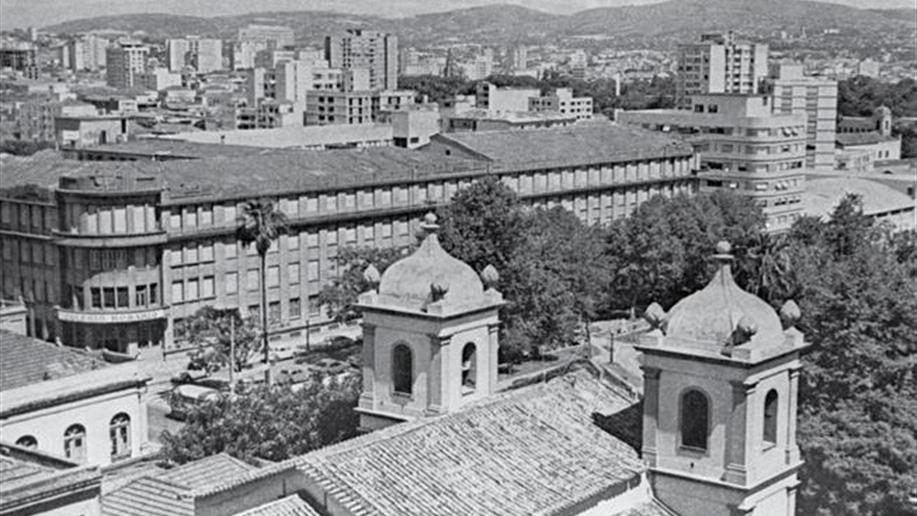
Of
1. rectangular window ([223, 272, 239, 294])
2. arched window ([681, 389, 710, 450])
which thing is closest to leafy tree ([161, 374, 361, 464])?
arched window ([681, 389, 710, 450])

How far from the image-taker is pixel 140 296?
92812 mm

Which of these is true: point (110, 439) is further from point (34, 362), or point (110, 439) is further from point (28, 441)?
point (28, 441)

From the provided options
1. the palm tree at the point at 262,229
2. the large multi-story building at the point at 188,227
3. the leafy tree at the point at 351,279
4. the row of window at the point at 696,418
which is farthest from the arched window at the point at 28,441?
the large multi-story building at the point at 188,227

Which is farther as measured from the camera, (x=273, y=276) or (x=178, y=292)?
(x=273, y=276)

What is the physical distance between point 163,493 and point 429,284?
978 cm

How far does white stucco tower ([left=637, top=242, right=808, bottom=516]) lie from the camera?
118 feet

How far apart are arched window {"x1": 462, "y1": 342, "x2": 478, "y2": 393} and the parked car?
26.6 m

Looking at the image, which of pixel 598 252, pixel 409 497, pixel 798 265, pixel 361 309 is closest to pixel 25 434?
pixel 361 309

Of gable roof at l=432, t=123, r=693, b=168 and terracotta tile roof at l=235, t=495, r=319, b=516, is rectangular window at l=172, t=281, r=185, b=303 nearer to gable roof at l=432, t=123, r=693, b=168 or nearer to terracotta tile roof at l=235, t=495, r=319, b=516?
gable roof at l=432, t=123, r=693, b=168

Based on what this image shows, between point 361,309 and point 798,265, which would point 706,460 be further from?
point 798,265

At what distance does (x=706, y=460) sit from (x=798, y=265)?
3386 cm

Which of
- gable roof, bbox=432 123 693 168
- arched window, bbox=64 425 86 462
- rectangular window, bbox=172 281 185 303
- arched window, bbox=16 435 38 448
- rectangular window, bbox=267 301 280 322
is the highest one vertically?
gable roof, bbox=432 123 693 168

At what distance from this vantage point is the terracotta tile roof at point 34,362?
2034 inches

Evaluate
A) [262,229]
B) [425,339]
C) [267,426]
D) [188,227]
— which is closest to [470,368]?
[425,339]
